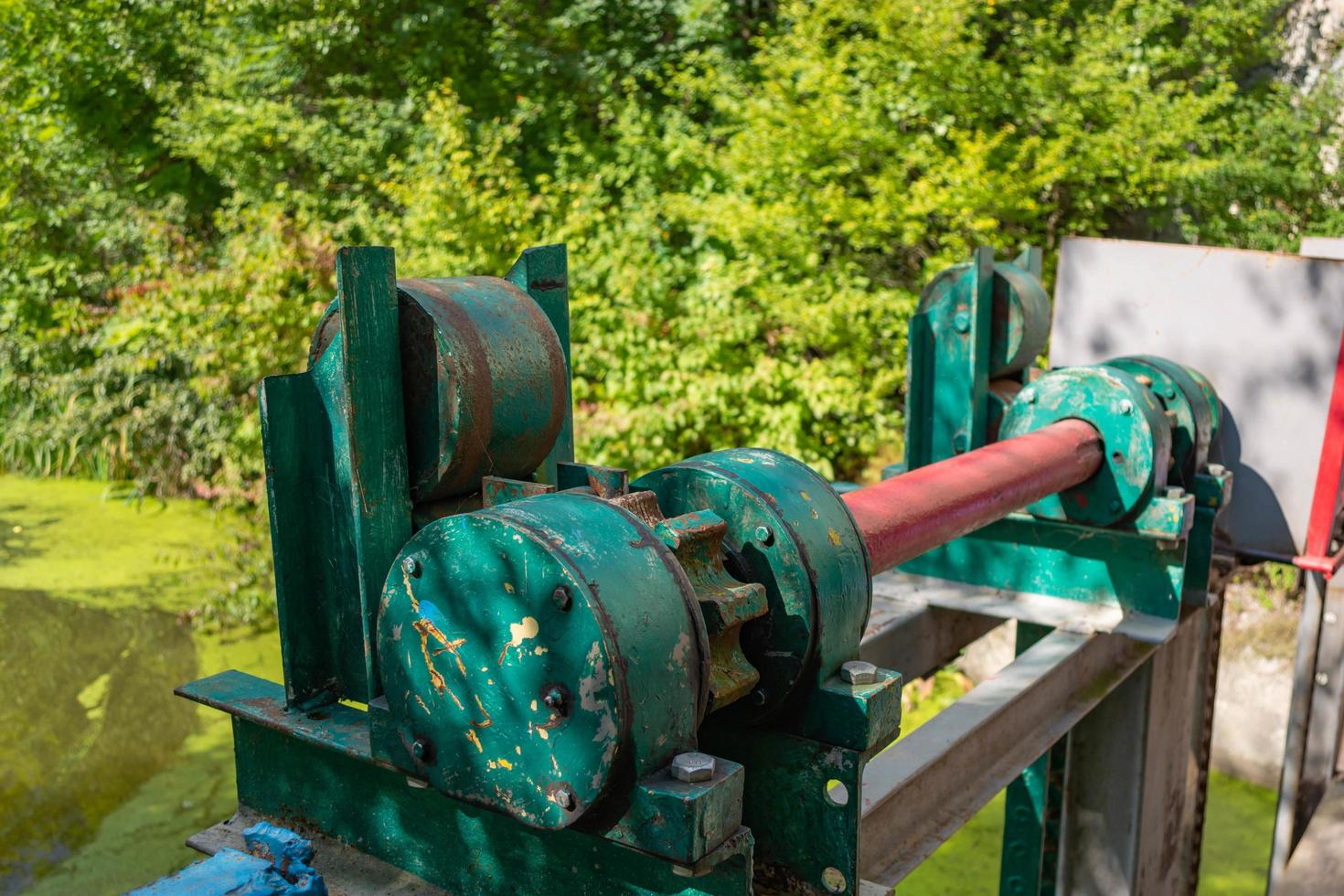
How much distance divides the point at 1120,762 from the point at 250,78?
8.62 m

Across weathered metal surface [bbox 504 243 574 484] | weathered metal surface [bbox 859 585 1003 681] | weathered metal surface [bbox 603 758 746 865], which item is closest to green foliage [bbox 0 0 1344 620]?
weathered metal surface [bbox 859 585 1003 681]

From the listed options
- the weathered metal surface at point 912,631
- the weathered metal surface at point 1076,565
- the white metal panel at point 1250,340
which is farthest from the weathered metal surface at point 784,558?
the white metal panel at point 1250,340

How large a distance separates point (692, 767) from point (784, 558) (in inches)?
11.3

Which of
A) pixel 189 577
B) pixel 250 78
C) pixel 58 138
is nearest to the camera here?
pixel 189 577

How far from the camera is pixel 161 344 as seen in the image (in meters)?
8.45

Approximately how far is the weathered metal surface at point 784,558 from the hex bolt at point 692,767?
0.23 metres

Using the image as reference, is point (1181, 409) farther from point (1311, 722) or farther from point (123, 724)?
point (123, 724)

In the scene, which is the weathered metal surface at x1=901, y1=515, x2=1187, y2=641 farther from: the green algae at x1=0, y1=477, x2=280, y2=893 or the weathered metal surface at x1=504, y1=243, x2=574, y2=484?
the green algae at x1=0, y1=477, x2=280, y2=893

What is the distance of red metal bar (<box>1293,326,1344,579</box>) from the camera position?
270 cm

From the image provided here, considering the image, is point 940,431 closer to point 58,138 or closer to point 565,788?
point 565,788

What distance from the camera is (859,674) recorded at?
1.31m

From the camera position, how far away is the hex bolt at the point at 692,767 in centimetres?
108

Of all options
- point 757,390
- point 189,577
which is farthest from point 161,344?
point 757,390

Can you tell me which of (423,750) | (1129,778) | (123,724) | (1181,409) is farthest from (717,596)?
(123,724)
